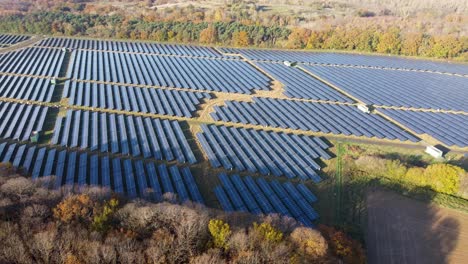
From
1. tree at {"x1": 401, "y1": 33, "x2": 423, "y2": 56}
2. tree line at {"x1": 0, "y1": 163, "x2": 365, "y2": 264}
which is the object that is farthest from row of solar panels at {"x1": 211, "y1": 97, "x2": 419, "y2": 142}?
tree at {"x1": 401, "y1": 33, "x2": 423, "y2": 56}

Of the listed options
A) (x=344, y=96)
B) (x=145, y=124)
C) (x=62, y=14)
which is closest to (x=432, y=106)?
(x=344, y=96)

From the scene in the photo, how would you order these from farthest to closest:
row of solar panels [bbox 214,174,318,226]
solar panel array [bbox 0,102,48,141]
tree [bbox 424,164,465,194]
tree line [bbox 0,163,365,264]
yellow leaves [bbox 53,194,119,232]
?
1. solar panel array [bbox 0,102,48,141]
2. tree [bbox 424,164,465,194]
3. row of solar panels [bbox 214,174,318,226]
4. yellow leaves [bbox 53,194,119,232]
5. tree line [bbox 0,163,365,264]

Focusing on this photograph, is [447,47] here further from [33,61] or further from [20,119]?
[33,61]

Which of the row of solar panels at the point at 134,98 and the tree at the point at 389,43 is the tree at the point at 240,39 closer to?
the tree at the point at 389,43

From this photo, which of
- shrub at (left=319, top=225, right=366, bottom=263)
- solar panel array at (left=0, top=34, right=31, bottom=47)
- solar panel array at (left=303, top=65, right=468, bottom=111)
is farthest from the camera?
solar panel array at (left=0, top=34, right=31, bottom=47)

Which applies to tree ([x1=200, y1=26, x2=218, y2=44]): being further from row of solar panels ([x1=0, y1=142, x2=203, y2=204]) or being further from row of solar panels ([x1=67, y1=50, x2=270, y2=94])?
row of solar panels ([x1=0, y1=142, x2=203, y2=204])

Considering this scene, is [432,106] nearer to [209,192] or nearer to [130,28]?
[209,192]

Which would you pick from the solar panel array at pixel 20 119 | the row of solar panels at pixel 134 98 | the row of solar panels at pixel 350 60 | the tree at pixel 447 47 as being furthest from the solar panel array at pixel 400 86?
the solar panel array at pixel 20 119
